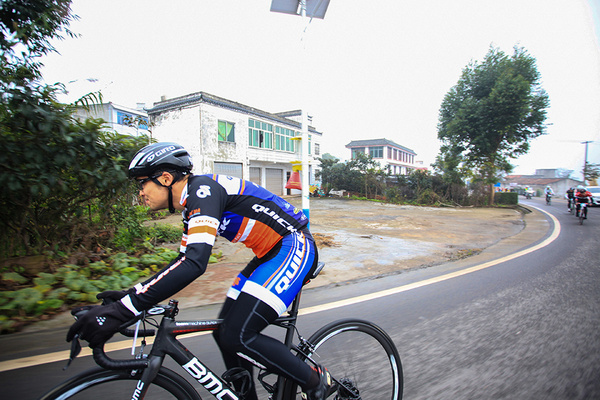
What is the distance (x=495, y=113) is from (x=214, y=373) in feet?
89.4

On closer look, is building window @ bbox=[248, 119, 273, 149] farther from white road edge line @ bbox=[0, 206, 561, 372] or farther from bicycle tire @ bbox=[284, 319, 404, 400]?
bicycle tire @ bbox=[284, 319, 404, 400]

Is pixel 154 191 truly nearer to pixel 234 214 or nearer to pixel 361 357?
pixel 234 214

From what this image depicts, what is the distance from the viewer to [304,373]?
158cm

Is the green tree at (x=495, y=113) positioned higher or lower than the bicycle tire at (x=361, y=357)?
higher

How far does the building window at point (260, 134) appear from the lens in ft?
88.3

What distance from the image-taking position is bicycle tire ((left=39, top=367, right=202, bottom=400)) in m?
1.18

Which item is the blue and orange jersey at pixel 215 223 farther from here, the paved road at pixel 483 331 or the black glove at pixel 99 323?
the paved road at pixel 483 331

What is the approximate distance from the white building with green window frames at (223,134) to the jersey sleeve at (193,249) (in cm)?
1790

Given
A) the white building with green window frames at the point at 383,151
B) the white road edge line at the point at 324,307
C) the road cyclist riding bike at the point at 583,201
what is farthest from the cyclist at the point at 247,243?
the white building with green window frames at the point at 383,151

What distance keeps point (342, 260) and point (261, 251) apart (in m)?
4.58

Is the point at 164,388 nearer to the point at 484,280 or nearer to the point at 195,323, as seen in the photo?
the point at 195,323

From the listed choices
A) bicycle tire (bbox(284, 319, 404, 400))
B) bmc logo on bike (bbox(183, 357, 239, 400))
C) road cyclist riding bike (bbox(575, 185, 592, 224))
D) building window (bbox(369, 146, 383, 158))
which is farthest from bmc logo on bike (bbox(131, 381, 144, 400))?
A: building window (bbox(369, 146, 383, 158))

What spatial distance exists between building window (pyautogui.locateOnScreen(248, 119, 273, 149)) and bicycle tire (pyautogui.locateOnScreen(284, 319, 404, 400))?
25.8 m

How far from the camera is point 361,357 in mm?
1977
